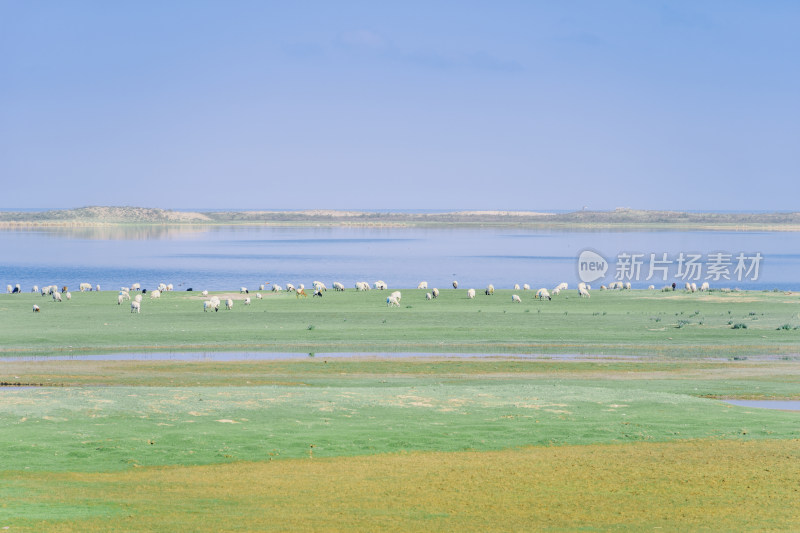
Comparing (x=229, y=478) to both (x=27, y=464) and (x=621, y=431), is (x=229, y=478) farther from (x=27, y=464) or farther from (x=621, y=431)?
(x=621, y=431)

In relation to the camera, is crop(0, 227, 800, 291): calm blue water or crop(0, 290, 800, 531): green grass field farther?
crop(0, 227, 800, 291): calm blue water

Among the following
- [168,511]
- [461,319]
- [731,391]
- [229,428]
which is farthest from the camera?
[461,319]

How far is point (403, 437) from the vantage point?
22594 millimetres

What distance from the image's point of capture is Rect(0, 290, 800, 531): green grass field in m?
16.4

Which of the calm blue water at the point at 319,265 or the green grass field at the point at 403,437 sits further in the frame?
the calm blue water at the point at 319,265

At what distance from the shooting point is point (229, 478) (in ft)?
61.9

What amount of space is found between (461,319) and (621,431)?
32.5 meters

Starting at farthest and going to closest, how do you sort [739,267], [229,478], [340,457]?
[739,267] < [340,457] < [229,478]

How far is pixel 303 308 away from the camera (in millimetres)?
63219

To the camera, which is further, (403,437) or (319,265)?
(319,265)

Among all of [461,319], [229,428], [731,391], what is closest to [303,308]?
[461,319]

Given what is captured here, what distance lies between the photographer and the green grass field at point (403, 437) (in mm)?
16422

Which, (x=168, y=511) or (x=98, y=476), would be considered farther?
(x=98, y=476)

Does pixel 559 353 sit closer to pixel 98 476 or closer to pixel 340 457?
pixel 340 457
